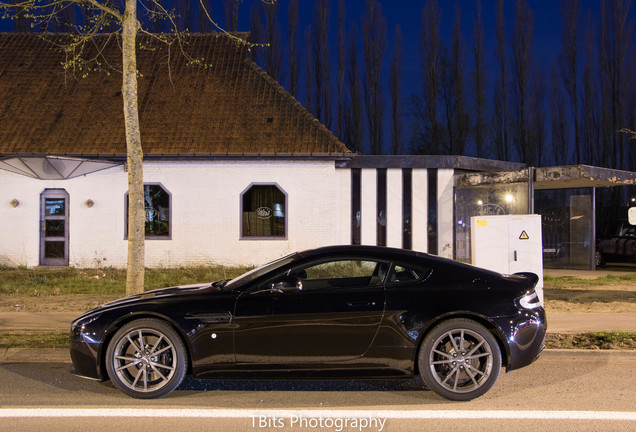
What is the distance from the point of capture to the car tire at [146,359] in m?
5.06

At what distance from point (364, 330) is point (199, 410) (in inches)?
62.2

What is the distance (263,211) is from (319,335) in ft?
38.5

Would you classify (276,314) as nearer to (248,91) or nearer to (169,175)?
(169,175)

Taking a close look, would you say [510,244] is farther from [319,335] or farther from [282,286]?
[282,286]

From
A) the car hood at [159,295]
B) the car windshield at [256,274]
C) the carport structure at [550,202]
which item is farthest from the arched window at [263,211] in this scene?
the car windshield at [256,274]

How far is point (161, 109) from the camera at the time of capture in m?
17.4

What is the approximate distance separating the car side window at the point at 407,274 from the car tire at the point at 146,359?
6.72 feet

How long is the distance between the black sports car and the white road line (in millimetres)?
334

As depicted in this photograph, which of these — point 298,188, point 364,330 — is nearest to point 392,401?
point 364,330

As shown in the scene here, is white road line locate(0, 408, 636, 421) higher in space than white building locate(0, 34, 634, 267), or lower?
lower

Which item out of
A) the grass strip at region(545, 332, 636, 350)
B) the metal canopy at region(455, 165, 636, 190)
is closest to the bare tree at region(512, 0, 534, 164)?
the metal canopy at region(455, 165, 636, 190)

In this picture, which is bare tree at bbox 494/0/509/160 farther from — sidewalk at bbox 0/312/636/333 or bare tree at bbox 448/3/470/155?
sidewalk at bbox 0/312/636/333

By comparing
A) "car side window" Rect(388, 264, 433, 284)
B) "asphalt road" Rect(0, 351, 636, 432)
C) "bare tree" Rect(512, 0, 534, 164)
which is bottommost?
"asphalt road" Rect(0, 351, 636, 432)

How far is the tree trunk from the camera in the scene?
8.05 m
